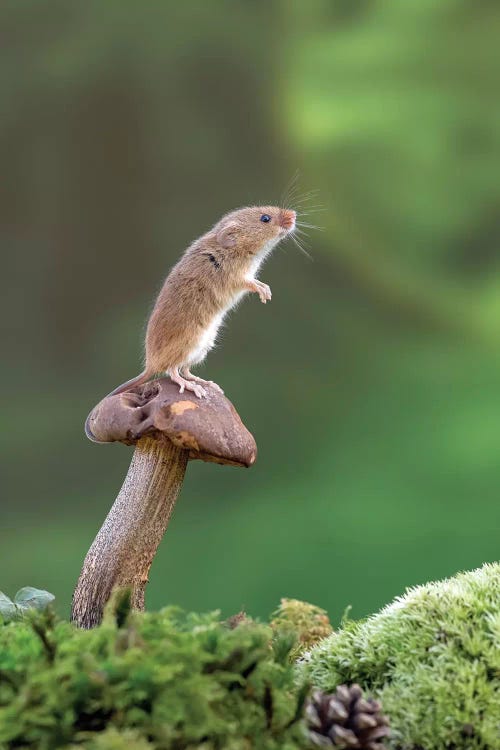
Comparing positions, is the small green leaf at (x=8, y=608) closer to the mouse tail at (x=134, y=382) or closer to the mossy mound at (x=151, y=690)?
the mouse tail at (x=134, y=382)

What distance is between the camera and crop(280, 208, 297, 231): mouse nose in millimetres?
3381

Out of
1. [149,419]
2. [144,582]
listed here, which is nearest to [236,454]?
[149,419]

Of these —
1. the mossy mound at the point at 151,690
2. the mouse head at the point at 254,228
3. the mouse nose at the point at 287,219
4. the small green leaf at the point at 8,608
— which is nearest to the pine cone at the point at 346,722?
the mossy mound at the point at 151,690

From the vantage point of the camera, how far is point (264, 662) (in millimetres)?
1958

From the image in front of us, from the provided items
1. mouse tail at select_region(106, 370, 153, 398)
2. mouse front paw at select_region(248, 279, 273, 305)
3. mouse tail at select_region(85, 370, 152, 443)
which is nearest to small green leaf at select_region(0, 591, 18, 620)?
mouse tail at select_region(85, 370, 152, 443)

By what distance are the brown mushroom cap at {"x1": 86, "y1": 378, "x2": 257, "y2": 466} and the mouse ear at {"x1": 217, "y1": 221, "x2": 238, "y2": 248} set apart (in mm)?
592

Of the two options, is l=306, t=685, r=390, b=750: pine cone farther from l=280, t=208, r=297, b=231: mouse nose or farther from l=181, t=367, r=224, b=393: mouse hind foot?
l=280, t=208, r=297, b=231: mouse nose

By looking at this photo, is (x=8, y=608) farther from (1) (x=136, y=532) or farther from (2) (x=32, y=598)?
(1) (x=136, y=532)

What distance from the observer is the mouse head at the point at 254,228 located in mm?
3307

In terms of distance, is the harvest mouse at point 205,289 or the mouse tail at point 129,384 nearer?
the harvest mouse at point 205,289

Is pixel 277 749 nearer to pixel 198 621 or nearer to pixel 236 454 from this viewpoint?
pixel 198 621

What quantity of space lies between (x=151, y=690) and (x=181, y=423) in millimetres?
1352

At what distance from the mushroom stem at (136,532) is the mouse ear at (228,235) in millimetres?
844

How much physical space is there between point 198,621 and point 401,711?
1.97 ft
